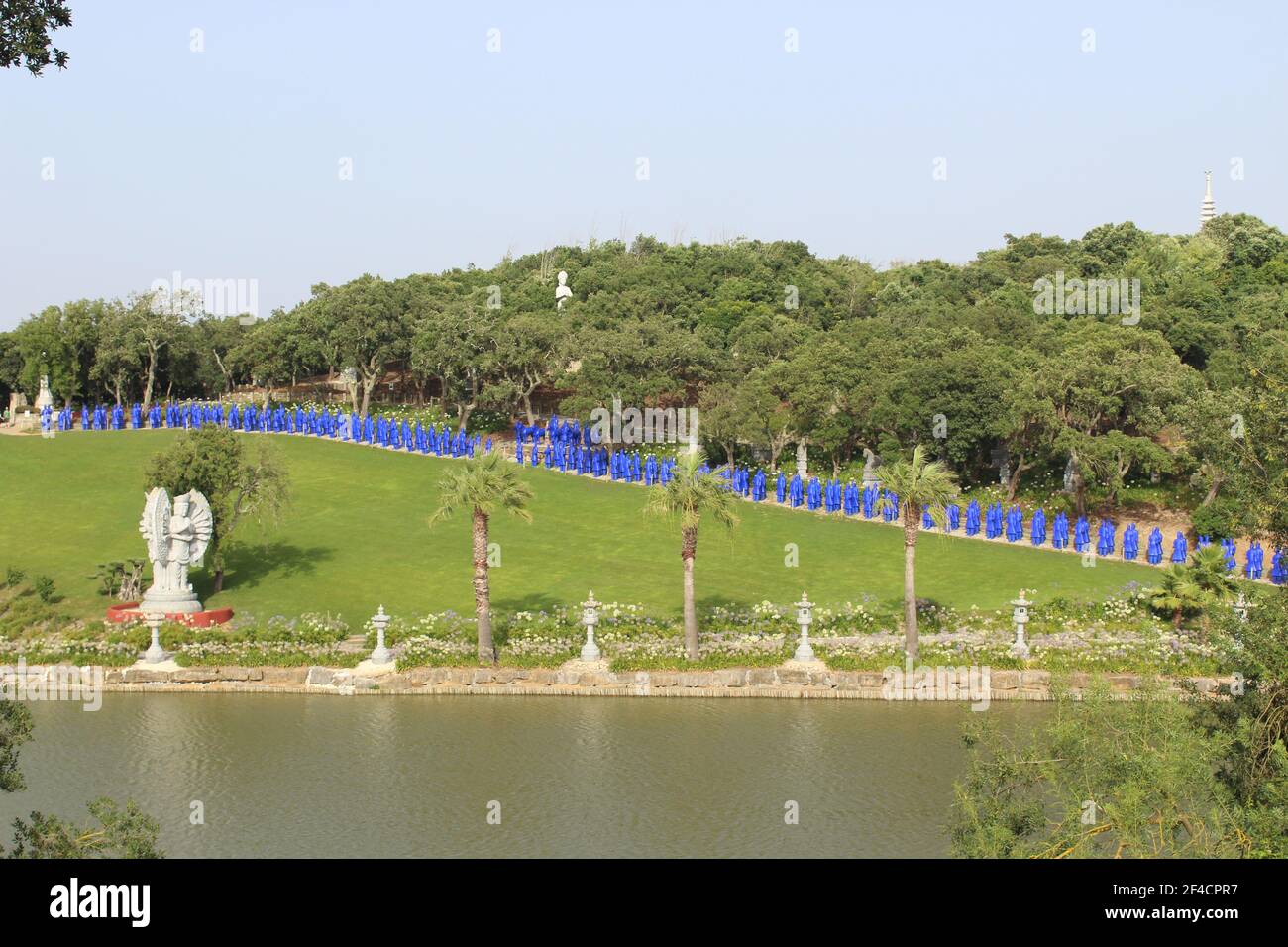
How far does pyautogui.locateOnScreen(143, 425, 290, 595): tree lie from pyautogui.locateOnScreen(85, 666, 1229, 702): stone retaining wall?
299 inches

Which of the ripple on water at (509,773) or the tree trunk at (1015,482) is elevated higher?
the tree trunk at (1015,482)

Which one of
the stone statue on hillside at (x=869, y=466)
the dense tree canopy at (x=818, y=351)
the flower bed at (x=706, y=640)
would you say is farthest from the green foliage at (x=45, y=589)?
the stone statue on hillside at (x=869, y=466)

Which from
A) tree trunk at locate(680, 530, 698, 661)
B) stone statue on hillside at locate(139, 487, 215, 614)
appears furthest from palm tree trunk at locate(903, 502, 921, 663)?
stone statue on hillside at locate(139, 487, 215, 614)

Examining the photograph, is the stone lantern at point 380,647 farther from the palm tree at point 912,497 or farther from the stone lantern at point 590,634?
the palm tree at point 912,497

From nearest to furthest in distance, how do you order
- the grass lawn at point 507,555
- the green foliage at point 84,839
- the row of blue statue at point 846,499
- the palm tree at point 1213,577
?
the green foliage at point 84,839 → the palm tree at point 1213,577 → the grass lawn at point 507,555 → the row of blue statue at point 846,499

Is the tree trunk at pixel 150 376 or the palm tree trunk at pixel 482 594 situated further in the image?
the tree trunk at pixel 150 376

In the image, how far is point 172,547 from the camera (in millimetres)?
38094

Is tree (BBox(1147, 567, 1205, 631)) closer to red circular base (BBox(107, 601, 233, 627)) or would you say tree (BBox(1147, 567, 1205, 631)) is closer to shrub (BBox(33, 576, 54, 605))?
red circular base (BBox(107, 601, 233, 627))

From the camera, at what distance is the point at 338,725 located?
30062 millimetres

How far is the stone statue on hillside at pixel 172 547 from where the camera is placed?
124 ft

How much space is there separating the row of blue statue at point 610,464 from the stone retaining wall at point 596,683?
550 centimetres

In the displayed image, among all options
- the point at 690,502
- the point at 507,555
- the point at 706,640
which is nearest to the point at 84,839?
A: the point at 690,502

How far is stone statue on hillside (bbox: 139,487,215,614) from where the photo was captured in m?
37.8

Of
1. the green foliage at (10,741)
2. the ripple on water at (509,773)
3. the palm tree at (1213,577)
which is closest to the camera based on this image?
the green foliage at (10,741)
